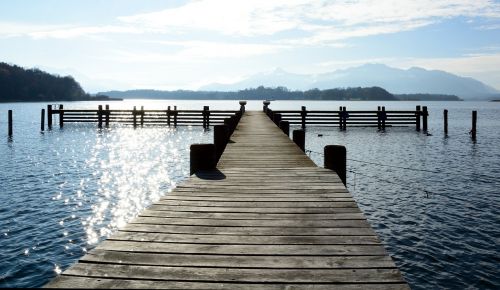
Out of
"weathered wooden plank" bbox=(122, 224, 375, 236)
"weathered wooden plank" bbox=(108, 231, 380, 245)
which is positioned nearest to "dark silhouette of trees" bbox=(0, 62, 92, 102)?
"weathered wooden plank" bbox=(122, 224, 375, 236)

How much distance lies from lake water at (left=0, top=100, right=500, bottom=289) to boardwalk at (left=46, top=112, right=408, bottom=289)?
3578mm

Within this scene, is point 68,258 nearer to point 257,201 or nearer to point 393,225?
point 257,201

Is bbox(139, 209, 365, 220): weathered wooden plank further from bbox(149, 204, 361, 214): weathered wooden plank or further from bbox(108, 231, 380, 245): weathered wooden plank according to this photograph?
bbox(108, 231, 380, 245): weathered wooden plank

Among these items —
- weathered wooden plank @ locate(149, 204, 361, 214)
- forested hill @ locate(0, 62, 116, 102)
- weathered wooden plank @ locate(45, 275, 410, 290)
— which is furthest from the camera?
forested hill @ locate(0, 62, 116, 102)

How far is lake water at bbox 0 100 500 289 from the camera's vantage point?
29.5 feet

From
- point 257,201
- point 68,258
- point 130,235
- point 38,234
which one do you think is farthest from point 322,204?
point 38,234

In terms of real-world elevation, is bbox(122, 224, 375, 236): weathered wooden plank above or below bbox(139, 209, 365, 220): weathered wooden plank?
below

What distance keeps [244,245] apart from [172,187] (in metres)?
12.6

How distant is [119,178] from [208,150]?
36.4ft

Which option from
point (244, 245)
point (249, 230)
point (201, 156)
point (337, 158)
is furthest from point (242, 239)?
point (337, 158)

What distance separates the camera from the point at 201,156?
8.91 meters

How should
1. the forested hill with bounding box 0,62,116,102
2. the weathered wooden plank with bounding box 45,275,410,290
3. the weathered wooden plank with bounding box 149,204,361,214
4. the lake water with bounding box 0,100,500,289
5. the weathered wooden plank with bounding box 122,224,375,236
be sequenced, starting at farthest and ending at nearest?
the forested hill with bounding box 0,62,116,102
the lake water with bounding box 0,100,500,289
the weathered wooden plank with bounding box 149,204,361,214
the weathered wooden plank with bounding box 122,224,375,236
the weathered wooden plank with bounding box 45,275,410,290

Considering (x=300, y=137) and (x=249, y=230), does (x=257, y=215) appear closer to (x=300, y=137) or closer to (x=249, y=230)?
(x=249, y=230)

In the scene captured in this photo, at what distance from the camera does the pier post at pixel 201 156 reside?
29.0 ft
